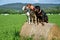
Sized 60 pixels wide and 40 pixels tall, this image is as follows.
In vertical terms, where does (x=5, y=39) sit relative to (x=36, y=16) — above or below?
below

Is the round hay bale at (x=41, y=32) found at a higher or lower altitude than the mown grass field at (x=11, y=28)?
higher

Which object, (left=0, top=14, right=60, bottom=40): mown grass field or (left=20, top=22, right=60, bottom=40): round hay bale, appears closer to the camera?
(left=20, top=22, right=60, bottom=40): round hay bale

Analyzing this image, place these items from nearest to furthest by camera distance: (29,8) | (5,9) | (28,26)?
(28,26), (29,8), (5,9)

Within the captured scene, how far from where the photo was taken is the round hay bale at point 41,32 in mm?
10062

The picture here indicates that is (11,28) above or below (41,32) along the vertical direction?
below

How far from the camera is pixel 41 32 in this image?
10156mm

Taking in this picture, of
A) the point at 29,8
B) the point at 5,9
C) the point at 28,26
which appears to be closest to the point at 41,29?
the point at 28,26

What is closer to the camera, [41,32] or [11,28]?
[41,32]

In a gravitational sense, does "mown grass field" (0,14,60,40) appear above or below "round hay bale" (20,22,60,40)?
below

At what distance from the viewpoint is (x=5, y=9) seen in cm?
4481

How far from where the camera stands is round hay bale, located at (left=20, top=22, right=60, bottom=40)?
10.1 meters

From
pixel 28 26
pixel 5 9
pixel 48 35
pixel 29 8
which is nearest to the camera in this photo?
pixel 48 35

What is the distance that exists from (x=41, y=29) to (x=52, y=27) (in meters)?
0.49

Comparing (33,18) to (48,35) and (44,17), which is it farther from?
(48,35)
